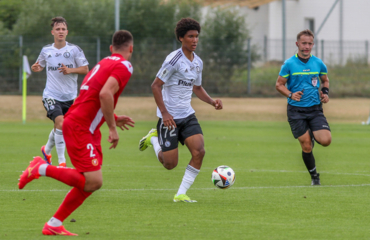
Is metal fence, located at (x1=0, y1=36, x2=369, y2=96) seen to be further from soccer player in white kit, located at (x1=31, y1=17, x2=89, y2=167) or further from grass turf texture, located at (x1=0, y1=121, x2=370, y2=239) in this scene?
soccer player in white kit, located at (x1=31, y1=17, x2=89, y2=167)

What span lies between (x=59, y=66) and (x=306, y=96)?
4317 mm

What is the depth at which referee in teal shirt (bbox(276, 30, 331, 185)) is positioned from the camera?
942cm

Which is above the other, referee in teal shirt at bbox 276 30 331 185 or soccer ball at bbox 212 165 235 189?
referee in teal shirt at bbox 276 30 331 185

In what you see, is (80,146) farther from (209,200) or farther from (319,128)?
(319,128)

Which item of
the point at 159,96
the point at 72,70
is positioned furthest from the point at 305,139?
the point at 72,70

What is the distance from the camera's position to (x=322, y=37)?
3744 cm

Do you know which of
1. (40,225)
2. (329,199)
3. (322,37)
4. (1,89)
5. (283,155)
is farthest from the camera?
(322,37)

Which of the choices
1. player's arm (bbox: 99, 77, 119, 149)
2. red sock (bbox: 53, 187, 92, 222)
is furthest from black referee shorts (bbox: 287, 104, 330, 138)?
red sock (bbox: 53, 187, 92, 222)

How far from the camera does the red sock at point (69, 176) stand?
5684 millimetres

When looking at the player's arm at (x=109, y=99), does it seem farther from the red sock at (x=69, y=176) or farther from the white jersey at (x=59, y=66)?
the white jersey at (x=59, y=66)

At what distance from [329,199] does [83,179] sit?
12.2ft

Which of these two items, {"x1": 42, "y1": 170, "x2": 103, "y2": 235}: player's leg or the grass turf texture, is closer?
{"x1": 42, "y1": 170, "x2": 103, "y2": 235}: player's leg

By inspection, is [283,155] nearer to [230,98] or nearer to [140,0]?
[230,98]

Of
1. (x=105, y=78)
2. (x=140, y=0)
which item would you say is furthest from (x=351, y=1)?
(x=105, y=78)
